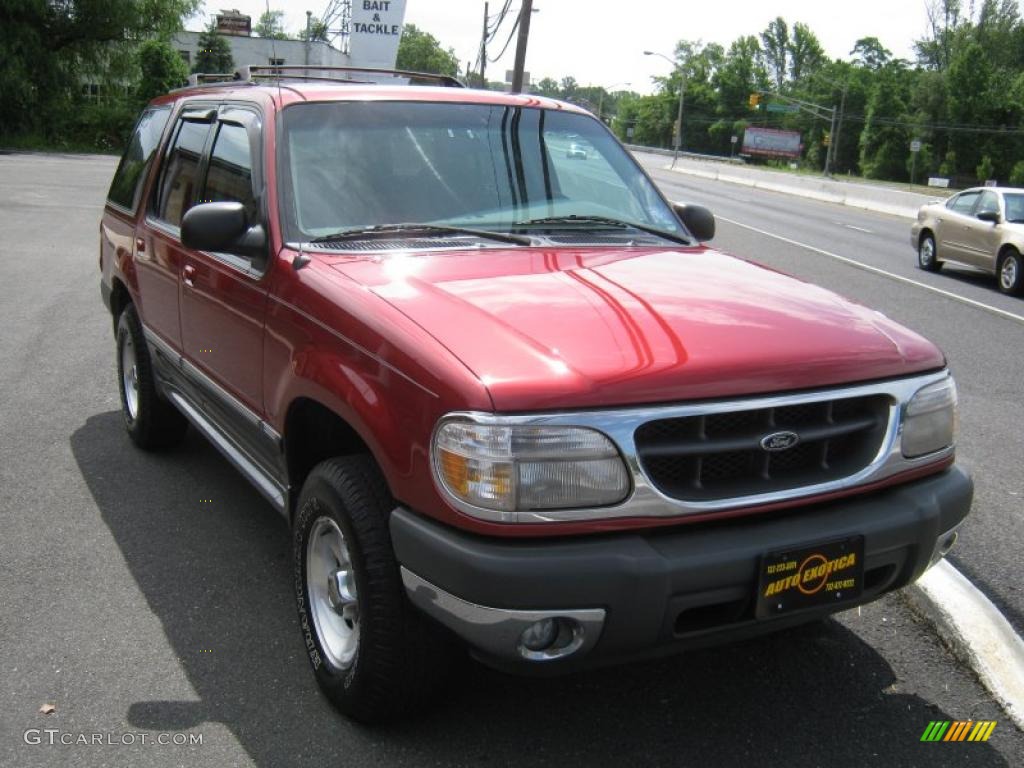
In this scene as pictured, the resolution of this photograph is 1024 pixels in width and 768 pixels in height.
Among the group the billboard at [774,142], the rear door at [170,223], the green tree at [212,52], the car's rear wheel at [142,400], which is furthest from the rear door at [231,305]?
the billboard at [774,142]

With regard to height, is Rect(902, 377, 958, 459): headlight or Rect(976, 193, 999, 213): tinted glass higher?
Rect(902, 377, 958, 459): headlight

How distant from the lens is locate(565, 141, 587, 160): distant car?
4395 mm

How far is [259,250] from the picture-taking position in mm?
3658

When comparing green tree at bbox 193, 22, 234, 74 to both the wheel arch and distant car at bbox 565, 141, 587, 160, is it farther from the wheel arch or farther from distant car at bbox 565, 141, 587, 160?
the wheel arch

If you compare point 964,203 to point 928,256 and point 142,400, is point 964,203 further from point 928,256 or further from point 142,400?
point 142,400

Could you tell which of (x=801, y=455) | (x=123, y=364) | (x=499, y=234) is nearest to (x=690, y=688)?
(x=801, y=455)

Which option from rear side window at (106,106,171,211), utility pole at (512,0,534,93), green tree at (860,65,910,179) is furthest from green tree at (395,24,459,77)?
rear side window at (106,106,171,211)

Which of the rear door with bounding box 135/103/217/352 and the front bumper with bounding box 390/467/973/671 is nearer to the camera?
the front bumper with bounding box 390/467/973/671

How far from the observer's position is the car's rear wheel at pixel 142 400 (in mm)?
5457

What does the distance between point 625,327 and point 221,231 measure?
1.53 metres

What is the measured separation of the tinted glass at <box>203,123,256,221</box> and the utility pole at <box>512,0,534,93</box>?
22678mm

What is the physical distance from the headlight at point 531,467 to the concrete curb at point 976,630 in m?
1.71

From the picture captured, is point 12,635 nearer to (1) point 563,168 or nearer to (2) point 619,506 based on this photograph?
(2) point 619,506

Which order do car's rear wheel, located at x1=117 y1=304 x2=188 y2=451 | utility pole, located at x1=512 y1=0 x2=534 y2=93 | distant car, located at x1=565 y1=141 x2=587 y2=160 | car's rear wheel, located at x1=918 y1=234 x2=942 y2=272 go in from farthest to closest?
utility pole, located at x1=512 y1=0 x2=534 y2=93, car's rear wheel, located at x1=918 y1=234 x2=942 y2=272, car's rear wheel, located at x1=117 y1=304 x2=188 y2=451, distant car, located at x1=565 y1=141 x2=587 y2=160
